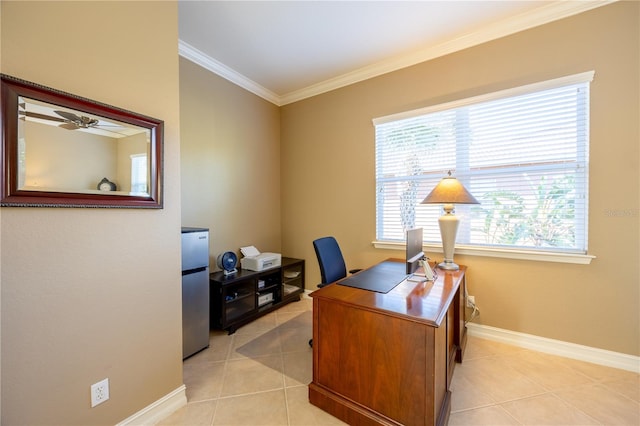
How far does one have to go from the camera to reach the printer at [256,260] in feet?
9.35

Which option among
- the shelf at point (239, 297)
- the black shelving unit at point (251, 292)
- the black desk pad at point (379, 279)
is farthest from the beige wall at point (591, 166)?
the shelf at point (239, 297)

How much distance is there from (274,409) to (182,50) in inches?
126

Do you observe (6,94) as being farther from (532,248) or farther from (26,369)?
(532,248)

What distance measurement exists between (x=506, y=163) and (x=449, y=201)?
78 centimetres

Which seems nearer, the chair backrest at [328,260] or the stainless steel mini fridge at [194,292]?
the stainless steel mini fridge at [194,292]

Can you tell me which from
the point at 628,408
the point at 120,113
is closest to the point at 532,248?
the point at 628,408

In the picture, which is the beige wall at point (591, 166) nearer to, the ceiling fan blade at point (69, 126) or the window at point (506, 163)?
the window at point (506, 163)

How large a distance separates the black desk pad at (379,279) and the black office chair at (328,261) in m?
0.21

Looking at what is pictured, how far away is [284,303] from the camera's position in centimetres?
319

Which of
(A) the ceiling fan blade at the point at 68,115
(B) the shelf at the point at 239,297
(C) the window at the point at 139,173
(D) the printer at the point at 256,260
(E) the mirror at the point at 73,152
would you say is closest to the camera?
(E) the mirror at the point at 73,152

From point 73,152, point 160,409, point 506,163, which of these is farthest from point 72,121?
point 506,163

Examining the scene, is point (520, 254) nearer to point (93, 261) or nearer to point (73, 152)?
point (93, 261)

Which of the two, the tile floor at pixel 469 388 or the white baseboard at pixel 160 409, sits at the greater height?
the white baseboard at pixel 160 409

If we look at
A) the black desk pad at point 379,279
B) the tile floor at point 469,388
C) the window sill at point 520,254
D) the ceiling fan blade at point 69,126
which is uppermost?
the ceiling fan blade at point 69,126
